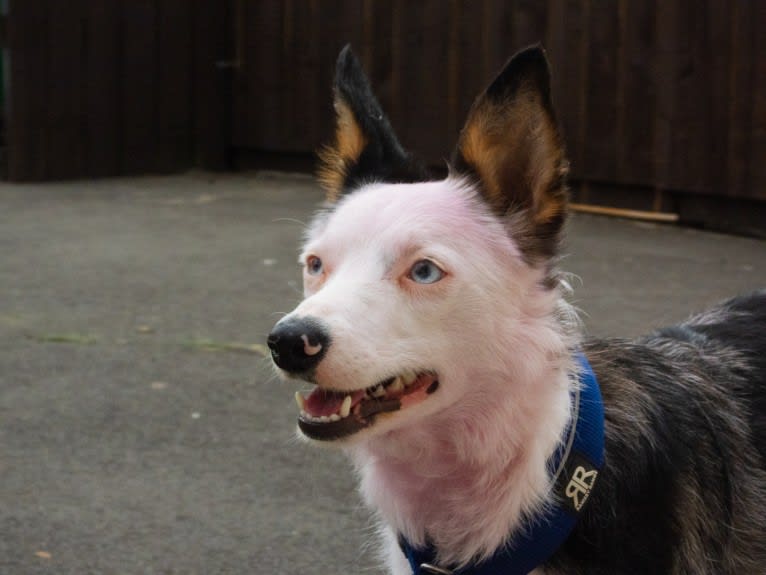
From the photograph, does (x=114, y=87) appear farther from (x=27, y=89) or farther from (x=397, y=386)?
(x=397, y=386)

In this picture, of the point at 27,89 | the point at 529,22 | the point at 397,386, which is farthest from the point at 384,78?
the point at 397,386

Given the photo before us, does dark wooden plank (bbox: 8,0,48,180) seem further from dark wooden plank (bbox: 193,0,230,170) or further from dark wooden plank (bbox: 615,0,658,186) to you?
dark wooden plank (bbox: 615,0,658,186)

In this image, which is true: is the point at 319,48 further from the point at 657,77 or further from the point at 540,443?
the point at 540,443

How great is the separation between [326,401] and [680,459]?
0.82 metres

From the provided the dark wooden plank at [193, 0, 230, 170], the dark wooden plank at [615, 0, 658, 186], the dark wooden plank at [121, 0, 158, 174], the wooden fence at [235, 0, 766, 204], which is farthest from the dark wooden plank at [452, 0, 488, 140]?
the dark wooden plank at [121, 0, 158, 174]

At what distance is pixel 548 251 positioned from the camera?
110 inches

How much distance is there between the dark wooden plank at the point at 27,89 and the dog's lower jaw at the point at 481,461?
1043cm

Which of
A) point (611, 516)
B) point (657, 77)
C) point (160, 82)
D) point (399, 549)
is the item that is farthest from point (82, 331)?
point (160, 82)

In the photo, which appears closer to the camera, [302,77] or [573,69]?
[573,69]

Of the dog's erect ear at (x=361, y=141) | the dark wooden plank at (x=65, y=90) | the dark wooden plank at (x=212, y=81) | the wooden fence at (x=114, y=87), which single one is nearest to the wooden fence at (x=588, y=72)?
the dark wooden plank at (x=212, y=81)

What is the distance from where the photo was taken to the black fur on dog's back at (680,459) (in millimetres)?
2648

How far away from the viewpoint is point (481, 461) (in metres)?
2.71

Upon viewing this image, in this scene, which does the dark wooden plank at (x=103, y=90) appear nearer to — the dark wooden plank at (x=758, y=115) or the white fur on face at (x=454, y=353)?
the dark wooden plank at (x=758, y=115)

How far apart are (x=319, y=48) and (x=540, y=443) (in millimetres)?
10489
